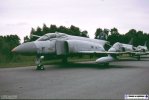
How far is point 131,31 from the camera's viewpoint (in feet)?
470

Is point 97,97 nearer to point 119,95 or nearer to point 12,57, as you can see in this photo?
point 119,95

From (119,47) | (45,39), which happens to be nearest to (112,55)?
(45,39)

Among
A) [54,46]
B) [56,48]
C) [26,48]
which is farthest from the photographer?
[56,48]

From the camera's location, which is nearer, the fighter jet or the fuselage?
the fuselage

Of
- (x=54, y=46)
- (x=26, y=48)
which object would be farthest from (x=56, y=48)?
(x=26, y=48)

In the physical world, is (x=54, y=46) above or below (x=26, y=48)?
above

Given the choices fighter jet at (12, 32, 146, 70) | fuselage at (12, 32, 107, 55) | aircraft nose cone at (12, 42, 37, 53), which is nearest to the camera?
aircraft nose cone at (12, 42, 37, 53)

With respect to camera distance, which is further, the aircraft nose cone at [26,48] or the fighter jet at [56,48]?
the fighter jet at [56,48]

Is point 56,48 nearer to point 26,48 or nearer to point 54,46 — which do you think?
point 54,46

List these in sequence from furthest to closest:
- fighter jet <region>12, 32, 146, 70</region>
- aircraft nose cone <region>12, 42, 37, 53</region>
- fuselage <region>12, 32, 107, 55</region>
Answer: fighter jet <region>12, 32, 146, 70</region> → fuselage <region>12, 32, 107, 55</region> → aircraft nose cone <region>12, 42, 37, 53</region>

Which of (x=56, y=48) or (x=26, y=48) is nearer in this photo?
(x=26, y=48)

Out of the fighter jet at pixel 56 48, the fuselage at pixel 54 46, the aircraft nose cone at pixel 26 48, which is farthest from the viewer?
the fighter jet at pixel 56 48

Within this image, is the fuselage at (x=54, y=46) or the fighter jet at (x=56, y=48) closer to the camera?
the fuselage at (x=54, y=46)

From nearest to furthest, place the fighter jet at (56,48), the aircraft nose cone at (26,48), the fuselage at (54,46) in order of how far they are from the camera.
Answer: the aircraft nose cone at (26,48)
the fuselage at (54,46)
the fighter jet at (56,48)
